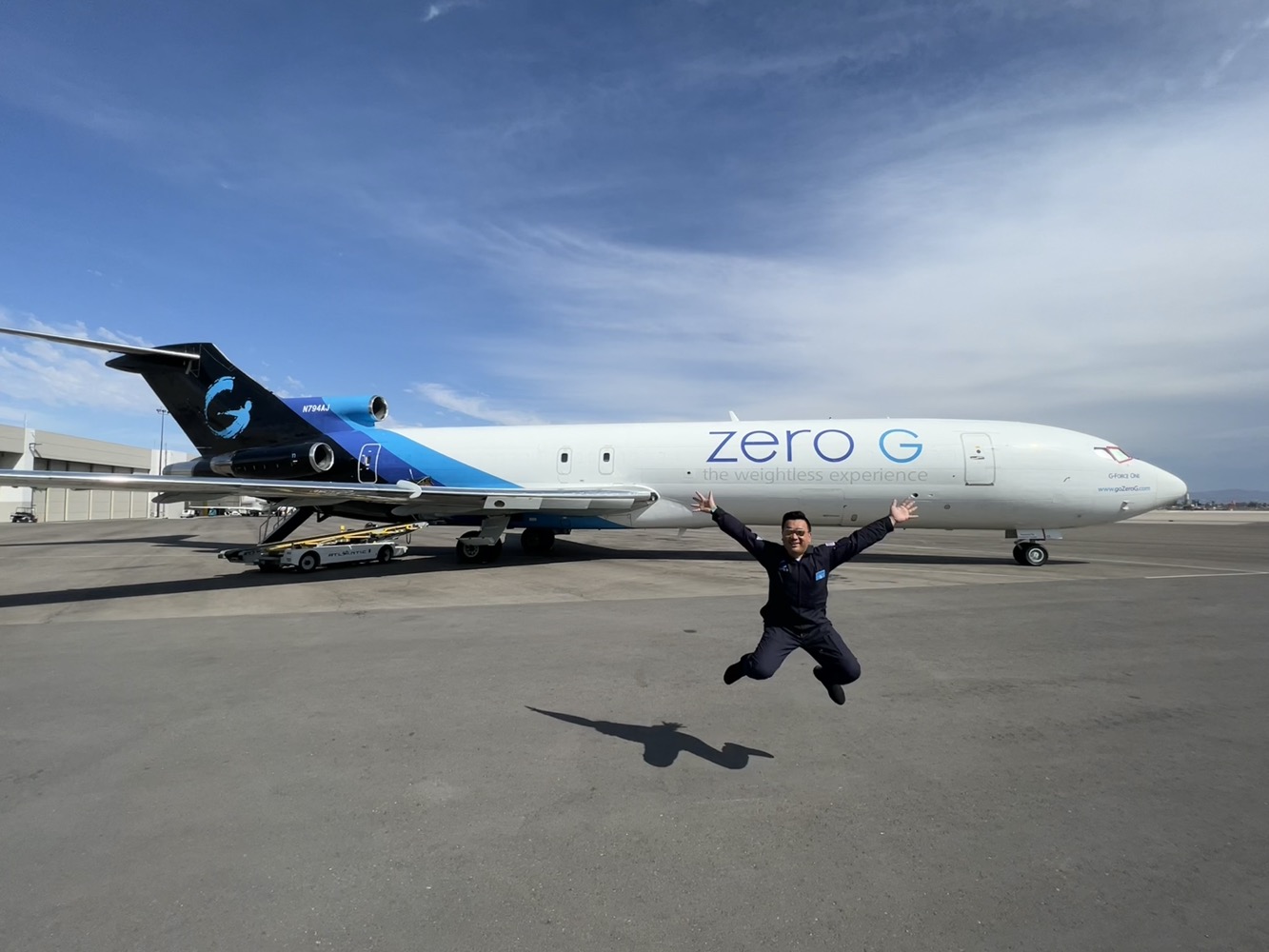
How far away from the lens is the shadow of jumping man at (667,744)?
12.8 ft

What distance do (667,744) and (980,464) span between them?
11.9m

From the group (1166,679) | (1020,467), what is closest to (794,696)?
(1166,679)

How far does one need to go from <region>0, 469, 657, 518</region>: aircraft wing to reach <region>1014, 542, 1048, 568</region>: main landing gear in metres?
8.30

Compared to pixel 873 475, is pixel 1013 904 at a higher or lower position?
lower

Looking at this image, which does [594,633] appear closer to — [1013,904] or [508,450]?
[1013,904]

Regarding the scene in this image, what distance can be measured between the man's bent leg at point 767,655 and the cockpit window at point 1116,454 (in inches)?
520

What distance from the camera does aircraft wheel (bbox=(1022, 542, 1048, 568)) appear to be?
1398 cm

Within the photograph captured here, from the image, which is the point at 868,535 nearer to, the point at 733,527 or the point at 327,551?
the point at 733,527

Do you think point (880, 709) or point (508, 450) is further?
point (508, 450)

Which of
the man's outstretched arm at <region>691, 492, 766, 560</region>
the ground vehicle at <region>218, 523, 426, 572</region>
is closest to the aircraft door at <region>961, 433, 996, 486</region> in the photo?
the man's outstretched arm at <region>691, 492, 766, 560</region>

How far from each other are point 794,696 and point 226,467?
A: 15955mm

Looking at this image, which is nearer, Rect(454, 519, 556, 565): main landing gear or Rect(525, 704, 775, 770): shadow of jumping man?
Rect(525, 704, 775, 770): shadow of jumping man

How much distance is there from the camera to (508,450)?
52.9 feet

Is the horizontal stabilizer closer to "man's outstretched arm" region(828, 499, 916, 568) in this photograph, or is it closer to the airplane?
the airplane
